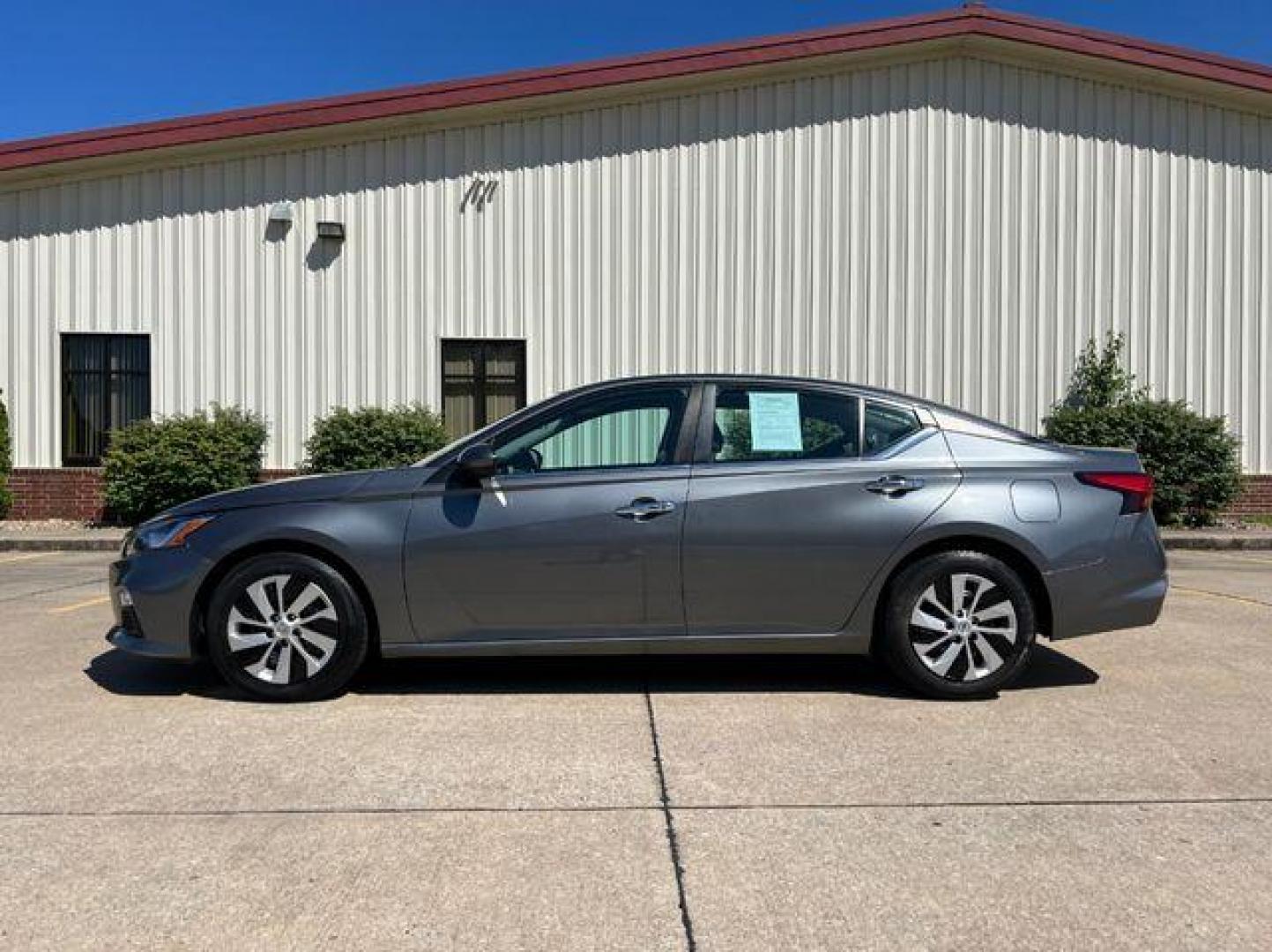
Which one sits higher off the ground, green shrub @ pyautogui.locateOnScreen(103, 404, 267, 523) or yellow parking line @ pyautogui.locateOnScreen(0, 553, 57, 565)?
green shrub @ pyautogui.locateOnScreen(103, 404, 267, 523)

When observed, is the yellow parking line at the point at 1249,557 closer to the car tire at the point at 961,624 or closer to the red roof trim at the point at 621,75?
the red roof trim at the point at 621,75

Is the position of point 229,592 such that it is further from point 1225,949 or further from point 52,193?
point 52,193

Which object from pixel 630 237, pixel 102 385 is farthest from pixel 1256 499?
pixel 102 385

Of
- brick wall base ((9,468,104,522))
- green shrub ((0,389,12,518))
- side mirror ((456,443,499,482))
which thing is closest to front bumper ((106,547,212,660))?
side mirror ((456,443,499,482))

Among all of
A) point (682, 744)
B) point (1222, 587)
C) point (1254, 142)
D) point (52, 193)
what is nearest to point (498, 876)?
point (682, 744)

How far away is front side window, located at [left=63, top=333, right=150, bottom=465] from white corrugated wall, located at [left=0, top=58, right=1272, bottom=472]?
0.20 metres

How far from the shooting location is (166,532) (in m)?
4.96

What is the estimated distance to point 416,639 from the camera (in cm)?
484

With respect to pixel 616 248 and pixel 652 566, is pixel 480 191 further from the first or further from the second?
pixel 652 566

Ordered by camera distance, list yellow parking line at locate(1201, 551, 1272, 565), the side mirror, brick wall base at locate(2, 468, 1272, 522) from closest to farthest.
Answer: the side mirror → yellow parking line at locate(1201, 551, 1272, 565) → brick wall base at locate(2, 468, 1272, 522)

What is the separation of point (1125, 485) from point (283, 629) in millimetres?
4103

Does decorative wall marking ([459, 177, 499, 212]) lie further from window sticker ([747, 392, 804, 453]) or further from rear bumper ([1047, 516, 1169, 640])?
rear bumper ([1047, 516, 1169, 640])

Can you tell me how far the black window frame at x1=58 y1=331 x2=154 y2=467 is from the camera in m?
14.0

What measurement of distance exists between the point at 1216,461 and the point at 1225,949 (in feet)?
39.3
